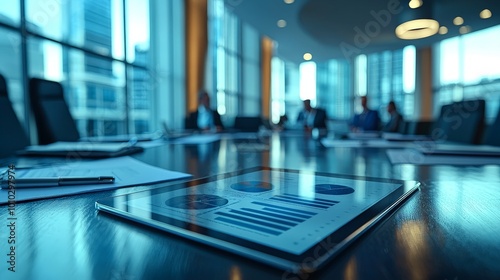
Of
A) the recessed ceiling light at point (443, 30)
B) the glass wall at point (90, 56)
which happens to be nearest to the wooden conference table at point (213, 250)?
the glass wall at point (90, 56)

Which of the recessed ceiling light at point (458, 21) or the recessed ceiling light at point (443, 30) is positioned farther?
the recessed ceiling light at point (443, 30)

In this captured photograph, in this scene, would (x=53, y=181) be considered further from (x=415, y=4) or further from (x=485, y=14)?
(x=485, y=14)

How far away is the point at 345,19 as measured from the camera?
4.87 meters

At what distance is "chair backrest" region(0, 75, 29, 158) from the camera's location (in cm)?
116

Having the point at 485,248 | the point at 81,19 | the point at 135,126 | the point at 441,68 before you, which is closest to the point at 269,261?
the point at 485,248

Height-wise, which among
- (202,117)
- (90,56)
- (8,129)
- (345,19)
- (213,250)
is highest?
(345,19)

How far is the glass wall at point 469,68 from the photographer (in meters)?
6.59

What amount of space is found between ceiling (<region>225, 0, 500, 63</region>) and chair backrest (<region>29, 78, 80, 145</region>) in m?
3.62

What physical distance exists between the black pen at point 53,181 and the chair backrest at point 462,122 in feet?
6.28

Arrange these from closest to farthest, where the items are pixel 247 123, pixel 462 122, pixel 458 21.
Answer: pixel 462 122
pixel 247 123
pixel 458 21

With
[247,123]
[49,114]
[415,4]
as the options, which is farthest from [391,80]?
[49,114]

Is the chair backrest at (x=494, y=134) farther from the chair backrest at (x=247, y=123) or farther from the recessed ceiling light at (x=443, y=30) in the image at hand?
the recessed ceiling light at (x=443, y=30)

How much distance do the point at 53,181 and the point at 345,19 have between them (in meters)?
5.13

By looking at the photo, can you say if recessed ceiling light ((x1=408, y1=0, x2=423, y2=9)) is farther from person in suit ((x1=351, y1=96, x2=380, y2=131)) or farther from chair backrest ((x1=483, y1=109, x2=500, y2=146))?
chair backrest ((x1=483, y1=109, x2=500, y2=146))
